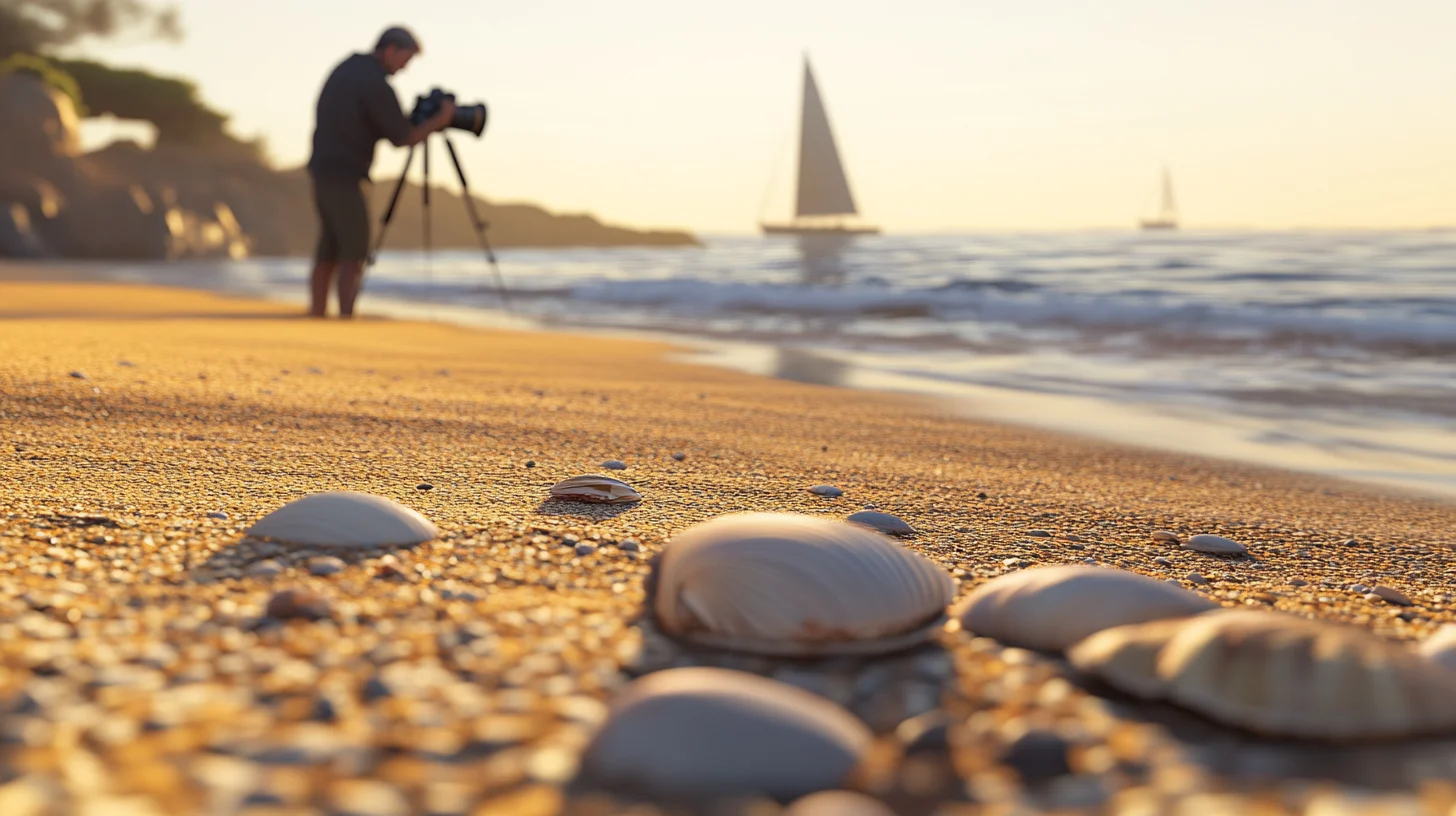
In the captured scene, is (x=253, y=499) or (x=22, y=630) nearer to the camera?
(x=22, y=630)

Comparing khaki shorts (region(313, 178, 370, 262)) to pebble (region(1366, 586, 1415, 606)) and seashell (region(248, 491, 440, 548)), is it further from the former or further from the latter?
pebble (region(1366, 586, 1415, 606))

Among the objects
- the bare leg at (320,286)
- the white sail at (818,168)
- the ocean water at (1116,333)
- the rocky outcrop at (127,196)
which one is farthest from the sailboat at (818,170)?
the bare leg at (320,286)

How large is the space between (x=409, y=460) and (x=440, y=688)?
67.8 inches

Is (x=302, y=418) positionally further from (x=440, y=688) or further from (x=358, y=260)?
(x=358, y=260)

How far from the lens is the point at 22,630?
119 centimetres

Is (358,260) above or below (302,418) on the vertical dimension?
above

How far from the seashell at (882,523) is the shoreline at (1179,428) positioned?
187 centimetres

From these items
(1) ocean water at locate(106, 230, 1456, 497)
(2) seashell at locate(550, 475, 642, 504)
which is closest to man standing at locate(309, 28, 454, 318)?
(1) ocean water at locate(106, 230, 1456, 497)

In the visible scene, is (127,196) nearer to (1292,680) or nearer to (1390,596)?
(1390,596)

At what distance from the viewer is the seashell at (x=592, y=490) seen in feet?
7.52

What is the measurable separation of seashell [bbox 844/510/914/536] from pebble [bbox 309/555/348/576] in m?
1.08

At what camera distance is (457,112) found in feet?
20.8

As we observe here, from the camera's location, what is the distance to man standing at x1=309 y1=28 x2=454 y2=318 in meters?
6.52

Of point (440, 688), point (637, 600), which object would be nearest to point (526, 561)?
point (637, 600)
